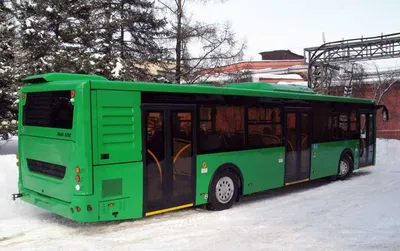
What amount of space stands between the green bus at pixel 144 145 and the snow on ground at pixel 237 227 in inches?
14.9

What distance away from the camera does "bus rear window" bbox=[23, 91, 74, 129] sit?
684 cm

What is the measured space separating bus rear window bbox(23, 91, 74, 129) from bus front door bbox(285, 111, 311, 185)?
5771 mm

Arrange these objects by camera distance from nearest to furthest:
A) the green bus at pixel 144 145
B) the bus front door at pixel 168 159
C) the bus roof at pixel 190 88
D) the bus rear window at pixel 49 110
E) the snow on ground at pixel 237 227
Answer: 1. the snow on ground at pixel 237 227
2. the green bus at pixel 144 145
3. the bus rear window at pixel 49 110
4. the bus roof at pixel 190 88
5. the bus front door at pixel 168 159

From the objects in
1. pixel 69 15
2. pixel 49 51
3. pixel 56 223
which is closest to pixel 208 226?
pixel 56 223

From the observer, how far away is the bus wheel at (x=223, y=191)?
340 inches

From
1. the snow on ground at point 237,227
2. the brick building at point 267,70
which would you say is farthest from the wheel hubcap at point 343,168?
the brick building at point 267,70

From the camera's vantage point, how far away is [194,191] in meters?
8.21

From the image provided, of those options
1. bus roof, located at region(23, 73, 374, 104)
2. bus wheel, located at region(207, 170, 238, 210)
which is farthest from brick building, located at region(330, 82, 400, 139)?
bus wheel, located at region(207, 170, 238, 210)

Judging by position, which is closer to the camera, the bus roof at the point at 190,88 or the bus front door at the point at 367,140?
the bus roof at the point at 190,88

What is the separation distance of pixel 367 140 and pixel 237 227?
886cm

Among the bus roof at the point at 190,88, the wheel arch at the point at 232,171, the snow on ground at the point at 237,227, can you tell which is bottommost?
the snow on ground at the point at 237,227

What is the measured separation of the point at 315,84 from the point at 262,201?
21603 mm

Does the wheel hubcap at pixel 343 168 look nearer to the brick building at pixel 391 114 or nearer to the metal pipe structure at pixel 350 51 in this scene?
the metal pipe structure at pixel 350 51

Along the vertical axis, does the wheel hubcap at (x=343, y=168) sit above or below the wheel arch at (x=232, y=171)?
below
